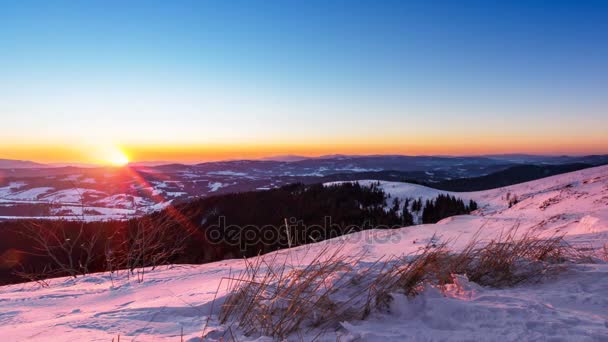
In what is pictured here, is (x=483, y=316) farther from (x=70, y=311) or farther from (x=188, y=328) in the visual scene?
(x=70, y=311)

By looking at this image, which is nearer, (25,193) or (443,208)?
(443,208)

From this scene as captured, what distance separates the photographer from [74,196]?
7699mm

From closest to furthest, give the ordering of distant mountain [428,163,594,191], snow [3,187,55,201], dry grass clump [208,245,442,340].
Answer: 1. dry grass clump [208,245,442,340]
2. distant mountain [428,163,594,191]
3. snow [3,187,55,201]

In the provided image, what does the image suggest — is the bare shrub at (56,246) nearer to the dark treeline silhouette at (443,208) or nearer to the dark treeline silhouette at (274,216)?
the dark treeline silhouette at (274,216)

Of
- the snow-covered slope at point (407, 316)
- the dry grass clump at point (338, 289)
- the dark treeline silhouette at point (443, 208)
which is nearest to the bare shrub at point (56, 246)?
the snow-covered slope at point (407, 316)

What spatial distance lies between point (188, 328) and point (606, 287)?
10.0ft

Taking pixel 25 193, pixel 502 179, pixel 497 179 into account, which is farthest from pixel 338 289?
pixel 25 193

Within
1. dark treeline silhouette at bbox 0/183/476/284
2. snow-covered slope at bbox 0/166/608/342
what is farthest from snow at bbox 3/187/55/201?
snow-covered slope at bbox 0/166/608/342

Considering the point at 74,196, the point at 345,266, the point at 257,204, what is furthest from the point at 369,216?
the point at 345,266

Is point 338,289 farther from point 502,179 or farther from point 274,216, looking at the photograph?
point 502,179

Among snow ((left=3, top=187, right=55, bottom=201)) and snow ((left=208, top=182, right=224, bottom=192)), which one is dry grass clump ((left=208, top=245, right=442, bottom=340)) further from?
snow ((left=3, top=187, right=55, bottom=201))

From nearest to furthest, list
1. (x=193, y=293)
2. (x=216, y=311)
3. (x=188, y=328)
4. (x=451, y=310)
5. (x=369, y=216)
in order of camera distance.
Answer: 1. (x=188, y=328)
2. (x=451, y=310)
3. (x=216, y=311)
4. (x=193, y=293)
5. (x=369, y=216)

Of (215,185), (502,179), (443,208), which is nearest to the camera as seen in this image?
(443,208)

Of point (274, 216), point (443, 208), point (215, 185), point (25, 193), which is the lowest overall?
point (25, 193)
